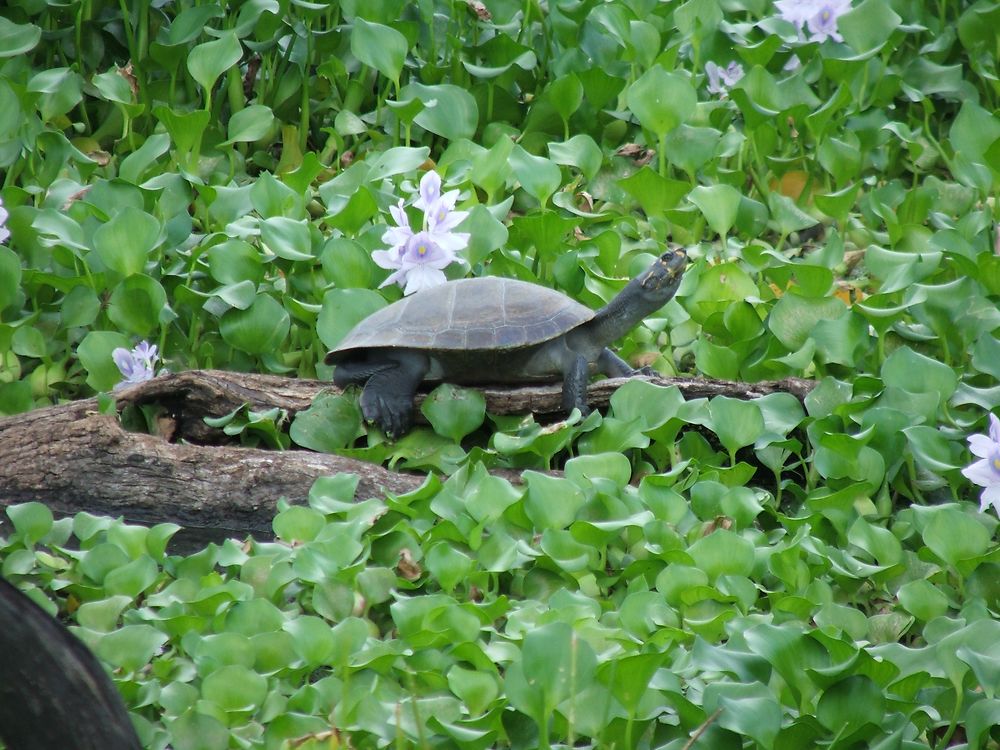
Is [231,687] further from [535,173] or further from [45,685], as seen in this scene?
[535,173]

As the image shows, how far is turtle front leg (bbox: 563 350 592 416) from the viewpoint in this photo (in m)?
3.84

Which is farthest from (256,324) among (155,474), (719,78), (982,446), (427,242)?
(719,78)

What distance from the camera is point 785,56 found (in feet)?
19.8

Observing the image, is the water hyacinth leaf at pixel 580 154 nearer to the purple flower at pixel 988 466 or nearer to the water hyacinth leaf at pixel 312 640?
the purple flower at pixel 988 466

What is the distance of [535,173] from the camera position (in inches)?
188

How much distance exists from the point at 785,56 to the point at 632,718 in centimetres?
440

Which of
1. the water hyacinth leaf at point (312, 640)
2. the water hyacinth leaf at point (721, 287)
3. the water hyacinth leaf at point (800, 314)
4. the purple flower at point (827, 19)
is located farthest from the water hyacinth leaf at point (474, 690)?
the purple flower at point (827, 19)

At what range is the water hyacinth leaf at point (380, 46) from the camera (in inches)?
213

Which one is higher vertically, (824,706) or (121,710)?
(121,710)

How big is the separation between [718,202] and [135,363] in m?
2.22

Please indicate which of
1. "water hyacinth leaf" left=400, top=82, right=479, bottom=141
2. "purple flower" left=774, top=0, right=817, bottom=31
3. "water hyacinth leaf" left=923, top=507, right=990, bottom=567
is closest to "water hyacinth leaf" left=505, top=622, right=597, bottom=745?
"water hyacinth leaf" left=923, top=507, right=990, bottom=567

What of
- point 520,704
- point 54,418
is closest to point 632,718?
point 520,704

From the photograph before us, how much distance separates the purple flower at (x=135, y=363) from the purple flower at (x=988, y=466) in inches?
100

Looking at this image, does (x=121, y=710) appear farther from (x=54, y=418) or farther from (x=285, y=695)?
(x=54, y=418)
